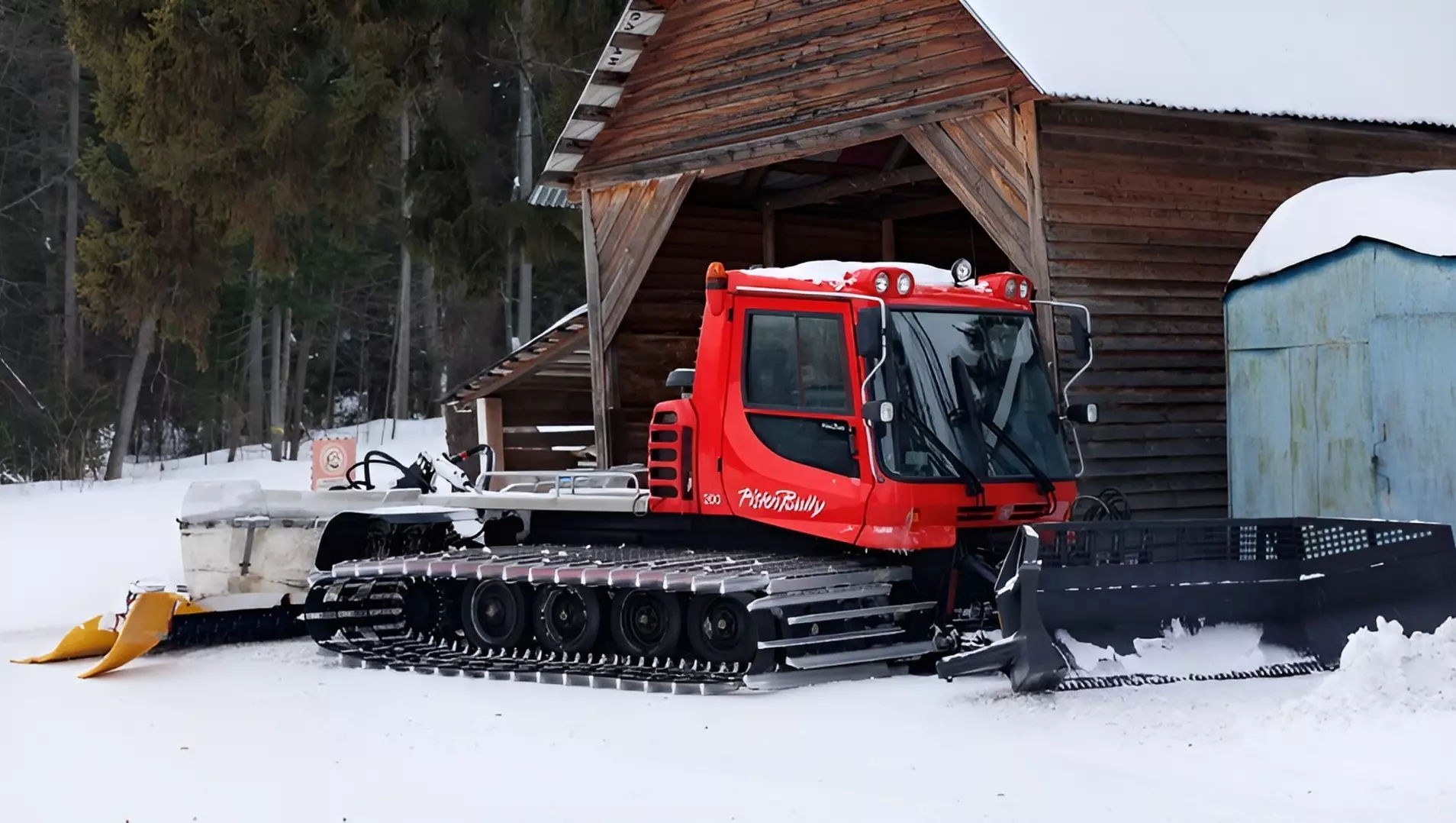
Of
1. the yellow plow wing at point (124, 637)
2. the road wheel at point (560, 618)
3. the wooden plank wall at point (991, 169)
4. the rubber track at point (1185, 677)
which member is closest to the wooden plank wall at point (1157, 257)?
the wooden plank wall at point (991, 169)

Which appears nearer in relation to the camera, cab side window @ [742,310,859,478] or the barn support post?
cab side window @ [742,310,859,478]

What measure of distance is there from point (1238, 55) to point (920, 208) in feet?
16.3

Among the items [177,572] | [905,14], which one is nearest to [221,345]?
[177,572]

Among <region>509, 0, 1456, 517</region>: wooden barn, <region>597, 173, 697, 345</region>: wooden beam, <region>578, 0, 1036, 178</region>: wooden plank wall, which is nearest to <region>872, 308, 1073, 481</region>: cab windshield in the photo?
<region>509, 0, 1456, 517</region>: wooden barn

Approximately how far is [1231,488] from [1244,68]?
145 inches

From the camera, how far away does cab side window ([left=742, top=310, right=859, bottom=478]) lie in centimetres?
911

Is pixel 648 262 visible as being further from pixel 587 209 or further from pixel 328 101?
pixel 328 101

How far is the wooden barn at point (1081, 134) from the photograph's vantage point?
11.9 metres

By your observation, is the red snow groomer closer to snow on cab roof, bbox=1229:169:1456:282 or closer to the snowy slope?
snow on cab roof, bbox=1229:169:1456:282

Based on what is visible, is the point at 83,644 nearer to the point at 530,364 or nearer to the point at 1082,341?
the point at 1082,341

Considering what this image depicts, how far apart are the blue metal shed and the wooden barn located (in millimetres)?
1017

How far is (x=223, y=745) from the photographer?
7.75 m

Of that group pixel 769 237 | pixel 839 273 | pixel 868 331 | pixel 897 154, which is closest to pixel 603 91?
pixel 769 237

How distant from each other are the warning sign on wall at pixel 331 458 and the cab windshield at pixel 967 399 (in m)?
6.79
